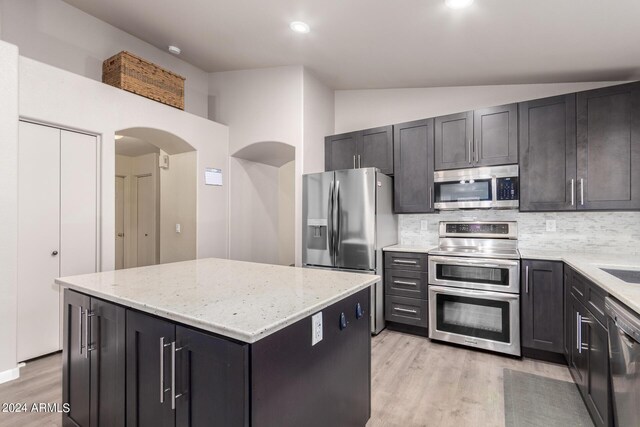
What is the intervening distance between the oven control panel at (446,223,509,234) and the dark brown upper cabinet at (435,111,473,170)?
26.0 inches

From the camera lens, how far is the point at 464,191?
3430 mm

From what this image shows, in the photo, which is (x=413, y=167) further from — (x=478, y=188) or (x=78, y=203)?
(x=78, y=203)

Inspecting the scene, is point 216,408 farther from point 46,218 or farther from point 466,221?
point 466,221

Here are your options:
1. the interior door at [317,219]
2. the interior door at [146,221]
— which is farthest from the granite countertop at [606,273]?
the interior door at [146,221]

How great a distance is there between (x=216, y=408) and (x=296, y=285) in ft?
2.29

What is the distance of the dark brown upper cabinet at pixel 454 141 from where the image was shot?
340cm

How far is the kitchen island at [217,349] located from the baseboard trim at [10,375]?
113 cm

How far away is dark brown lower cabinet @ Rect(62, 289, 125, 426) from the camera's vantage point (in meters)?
1.51

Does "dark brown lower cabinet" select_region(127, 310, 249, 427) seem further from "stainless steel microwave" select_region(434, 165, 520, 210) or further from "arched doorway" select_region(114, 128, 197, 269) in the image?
"stainless steel microwave" select_region(434, 165, 520, 210)

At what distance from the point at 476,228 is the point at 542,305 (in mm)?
997

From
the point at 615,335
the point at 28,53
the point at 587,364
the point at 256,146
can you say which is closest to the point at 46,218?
the point at 28,53

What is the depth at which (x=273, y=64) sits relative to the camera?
3.87m

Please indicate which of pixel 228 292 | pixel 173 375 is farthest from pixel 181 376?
pixel 228 292

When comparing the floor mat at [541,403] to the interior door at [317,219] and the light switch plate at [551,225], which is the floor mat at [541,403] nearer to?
the light switch plate at [551,225]
